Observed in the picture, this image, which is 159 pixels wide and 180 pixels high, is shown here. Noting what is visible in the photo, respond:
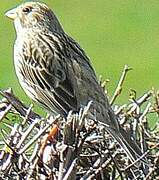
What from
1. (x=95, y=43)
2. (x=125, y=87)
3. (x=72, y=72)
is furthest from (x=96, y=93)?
(x=95, y=43)

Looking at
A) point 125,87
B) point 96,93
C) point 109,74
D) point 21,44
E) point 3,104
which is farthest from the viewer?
point 109,74

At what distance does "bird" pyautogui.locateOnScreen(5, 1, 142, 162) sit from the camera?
20.1 ft

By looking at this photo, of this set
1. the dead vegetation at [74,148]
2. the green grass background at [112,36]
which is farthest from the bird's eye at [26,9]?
the green grass background at [112,36]

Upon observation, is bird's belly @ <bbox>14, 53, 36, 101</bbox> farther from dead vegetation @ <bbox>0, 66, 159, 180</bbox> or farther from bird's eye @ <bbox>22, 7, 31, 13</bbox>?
dead vegetation @ <bbox>0, 66, 159, 180</bbox>

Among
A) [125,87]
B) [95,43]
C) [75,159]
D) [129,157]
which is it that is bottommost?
[75,159]

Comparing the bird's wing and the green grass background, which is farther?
the green grass background

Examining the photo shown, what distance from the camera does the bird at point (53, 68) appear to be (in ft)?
20.1

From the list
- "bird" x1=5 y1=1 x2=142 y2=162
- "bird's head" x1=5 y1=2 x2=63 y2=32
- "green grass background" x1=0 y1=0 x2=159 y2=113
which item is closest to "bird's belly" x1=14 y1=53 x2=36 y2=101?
"bird" x1=5 y1=1 x2=142 y2=162

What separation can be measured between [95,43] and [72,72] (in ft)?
25.0

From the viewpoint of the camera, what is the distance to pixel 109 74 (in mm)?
12711

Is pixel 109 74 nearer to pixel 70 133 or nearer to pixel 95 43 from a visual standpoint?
pixel 95 43

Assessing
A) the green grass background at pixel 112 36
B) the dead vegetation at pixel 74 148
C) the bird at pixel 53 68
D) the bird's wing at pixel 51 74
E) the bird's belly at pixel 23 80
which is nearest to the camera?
the dead vegetation at pixel 74 148

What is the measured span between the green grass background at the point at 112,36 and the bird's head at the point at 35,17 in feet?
14.4

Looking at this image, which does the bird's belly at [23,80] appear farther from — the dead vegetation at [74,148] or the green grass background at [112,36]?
the green grass background at [112,36]
